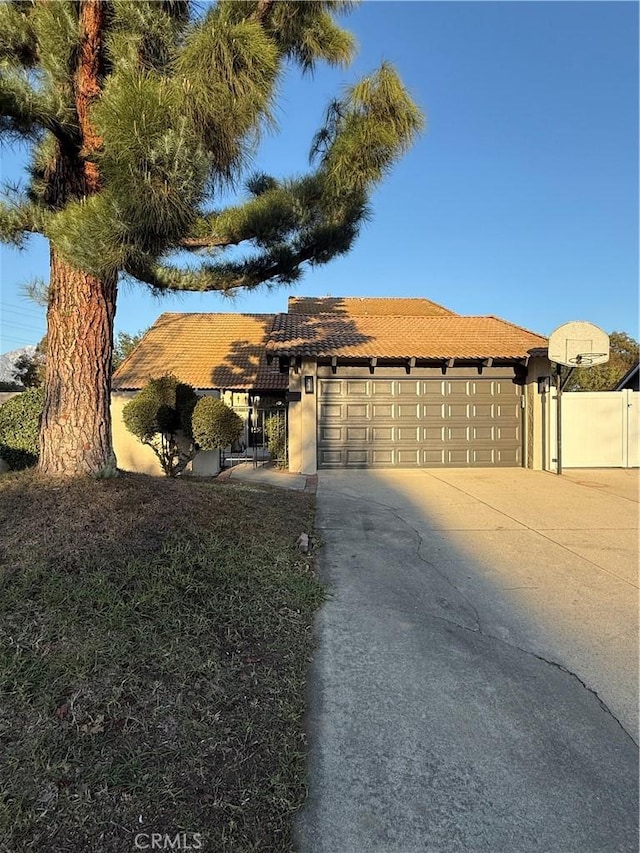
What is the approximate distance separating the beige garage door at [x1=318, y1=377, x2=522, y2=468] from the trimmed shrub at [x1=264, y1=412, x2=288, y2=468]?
102 centimetres

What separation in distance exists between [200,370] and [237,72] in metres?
13.3

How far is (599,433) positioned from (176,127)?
11.7 meters

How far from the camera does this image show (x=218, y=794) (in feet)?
6.23

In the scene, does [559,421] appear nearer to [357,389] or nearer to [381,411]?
[381,411]

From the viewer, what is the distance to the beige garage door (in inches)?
448

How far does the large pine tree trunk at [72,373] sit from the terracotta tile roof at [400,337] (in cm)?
629

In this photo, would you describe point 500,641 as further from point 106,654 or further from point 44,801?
point 44,801

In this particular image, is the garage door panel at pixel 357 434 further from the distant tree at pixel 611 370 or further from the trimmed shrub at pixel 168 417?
the distant tree at pixel 611 370

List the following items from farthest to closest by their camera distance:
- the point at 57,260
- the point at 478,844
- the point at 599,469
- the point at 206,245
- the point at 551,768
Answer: the point at 599,469, the point at 206,245, the point at 57,260, the point at 551,768, the point at 478,844

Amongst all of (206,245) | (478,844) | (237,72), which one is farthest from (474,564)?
(237,72)

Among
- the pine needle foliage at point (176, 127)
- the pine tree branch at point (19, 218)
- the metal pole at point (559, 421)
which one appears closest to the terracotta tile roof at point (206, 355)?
the metal pole at point (559, 421)

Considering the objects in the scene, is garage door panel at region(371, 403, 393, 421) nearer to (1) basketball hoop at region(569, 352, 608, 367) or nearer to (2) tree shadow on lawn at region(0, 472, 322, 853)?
(1) basketball hoop at region(569, 352, 608, 367)

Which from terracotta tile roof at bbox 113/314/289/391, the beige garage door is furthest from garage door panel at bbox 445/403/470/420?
terracotta tile roof at bbox 113/314/289/391

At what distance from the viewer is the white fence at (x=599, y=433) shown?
38.2ft
